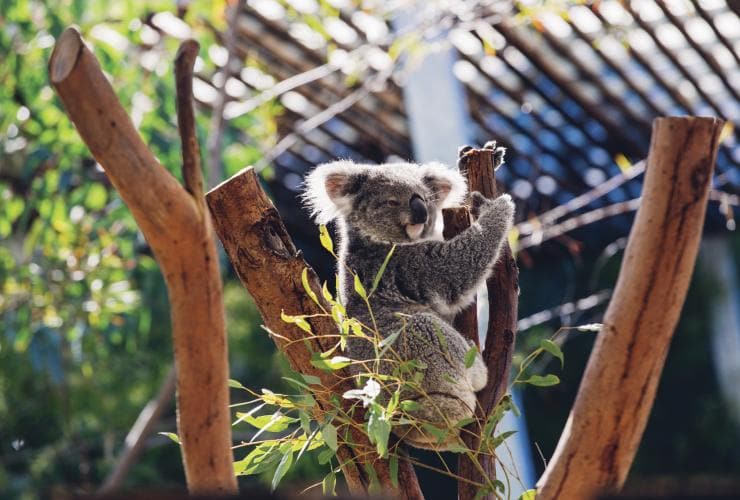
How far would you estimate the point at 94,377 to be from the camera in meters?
6.04

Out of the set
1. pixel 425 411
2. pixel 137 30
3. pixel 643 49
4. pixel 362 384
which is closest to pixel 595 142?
pixel 643 49

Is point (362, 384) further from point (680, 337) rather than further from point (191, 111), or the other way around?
point (680, 337)

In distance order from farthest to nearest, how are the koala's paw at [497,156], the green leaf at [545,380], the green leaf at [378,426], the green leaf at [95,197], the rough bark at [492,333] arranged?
the green leaf at [95,197] < the koala's paw at [497,156] < the rough bark at [492,333] < the green leaf at [545,380] < the green leaf at [378,426]

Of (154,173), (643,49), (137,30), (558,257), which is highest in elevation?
(137,30)

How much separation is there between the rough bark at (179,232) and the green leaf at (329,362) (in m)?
0.44

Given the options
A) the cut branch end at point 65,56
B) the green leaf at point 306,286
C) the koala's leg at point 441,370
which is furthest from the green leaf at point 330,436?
the cut branch end at point 65,56

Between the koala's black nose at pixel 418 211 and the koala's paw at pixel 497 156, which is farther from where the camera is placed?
the koala's black nose at pixel 418 211

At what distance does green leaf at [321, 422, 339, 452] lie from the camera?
1603 millimetres

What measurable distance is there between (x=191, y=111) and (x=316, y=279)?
676mm

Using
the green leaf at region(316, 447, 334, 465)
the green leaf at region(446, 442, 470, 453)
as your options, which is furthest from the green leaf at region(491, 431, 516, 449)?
the green leaf at region(316, 447, 334, 465)

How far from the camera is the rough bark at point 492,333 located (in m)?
1.85

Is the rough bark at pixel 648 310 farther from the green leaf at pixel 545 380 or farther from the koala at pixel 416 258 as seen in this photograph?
the koala at pixel 416 258

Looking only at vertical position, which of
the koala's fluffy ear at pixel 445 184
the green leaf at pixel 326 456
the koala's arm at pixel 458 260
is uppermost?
the koala's fluffy ear at pixel 445 184

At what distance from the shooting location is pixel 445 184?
2.63 meters
